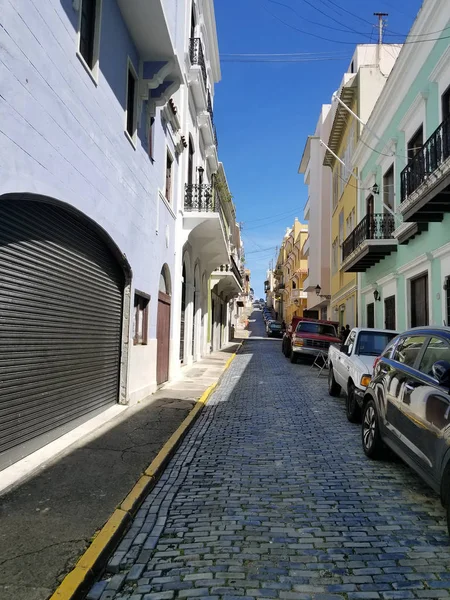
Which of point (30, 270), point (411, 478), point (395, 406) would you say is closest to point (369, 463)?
point (411, 478)

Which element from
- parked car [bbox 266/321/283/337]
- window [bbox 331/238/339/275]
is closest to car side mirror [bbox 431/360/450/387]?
window [bbox 331/238/339/275]

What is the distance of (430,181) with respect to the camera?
10.3m

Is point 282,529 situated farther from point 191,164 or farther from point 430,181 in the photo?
point 191,164

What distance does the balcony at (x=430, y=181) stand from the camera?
31.7ft

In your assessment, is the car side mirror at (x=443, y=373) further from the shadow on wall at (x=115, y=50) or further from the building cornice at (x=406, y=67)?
the building cornice at (x=406, y=67)

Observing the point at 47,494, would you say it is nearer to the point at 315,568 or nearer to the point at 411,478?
the point at 315,568

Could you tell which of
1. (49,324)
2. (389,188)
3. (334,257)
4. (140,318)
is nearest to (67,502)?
(49,324)

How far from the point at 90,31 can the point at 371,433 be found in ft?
22.0

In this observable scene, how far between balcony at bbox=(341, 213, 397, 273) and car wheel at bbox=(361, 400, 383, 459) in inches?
398

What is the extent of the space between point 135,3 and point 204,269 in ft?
44.1

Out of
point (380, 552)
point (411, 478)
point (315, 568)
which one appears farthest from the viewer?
point (411, 478)

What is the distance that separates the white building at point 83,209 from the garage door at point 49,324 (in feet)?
0.07

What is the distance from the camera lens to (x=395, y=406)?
16.6ft

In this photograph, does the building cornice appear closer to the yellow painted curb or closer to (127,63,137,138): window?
(127,63,137,138): window
